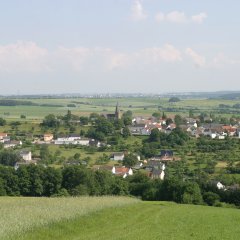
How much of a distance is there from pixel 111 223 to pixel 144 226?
83.2 inches

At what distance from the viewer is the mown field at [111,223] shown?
23.8 m

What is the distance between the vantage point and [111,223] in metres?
28.5

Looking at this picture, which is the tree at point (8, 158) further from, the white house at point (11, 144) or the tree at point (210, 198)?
the tree at point (210, 198)

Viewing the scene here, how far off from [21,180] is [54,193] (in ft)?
13.4

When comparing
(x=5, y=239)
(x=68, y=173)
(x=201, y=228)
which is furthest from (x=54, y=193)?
(x=5, y=239)

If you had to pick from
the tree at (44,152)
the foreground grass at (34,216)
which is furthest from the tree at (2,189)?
the tree at (44,152)

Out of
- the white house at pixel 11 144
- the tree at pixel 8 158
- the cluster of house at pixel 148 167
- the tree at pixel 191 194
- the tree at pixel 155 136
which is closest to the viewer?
the tree at pixel 191 194

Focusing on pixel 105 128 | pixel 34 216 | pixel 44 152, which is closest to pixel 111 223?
pixel 34 216

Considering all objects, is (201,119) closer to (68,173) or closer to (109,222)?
(68,173)

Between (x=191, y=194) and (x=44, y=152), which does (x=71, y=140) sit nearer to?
(x=44, y=152)

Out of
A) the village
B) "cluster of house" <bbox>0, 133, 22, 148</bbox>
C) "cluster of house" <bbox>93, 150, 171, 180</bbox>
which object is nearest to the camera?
"cluster of house" <bbox>93, 150, 171, 180</bbox>

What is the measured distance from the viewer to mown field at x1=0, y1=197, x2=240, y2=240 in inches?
935

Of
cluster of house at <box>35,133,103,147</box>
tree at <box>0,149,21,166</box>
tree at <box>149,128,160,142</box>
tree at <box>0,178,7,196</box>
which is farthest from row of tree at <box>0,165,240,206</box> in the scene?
tree at <box>149,128,160,142</box>

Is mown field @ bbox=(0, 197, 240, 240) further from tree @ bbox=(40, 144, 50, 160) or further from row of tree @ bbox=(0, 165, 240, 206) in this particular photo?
tree @ bbox=(40, 144, 50, 160)
